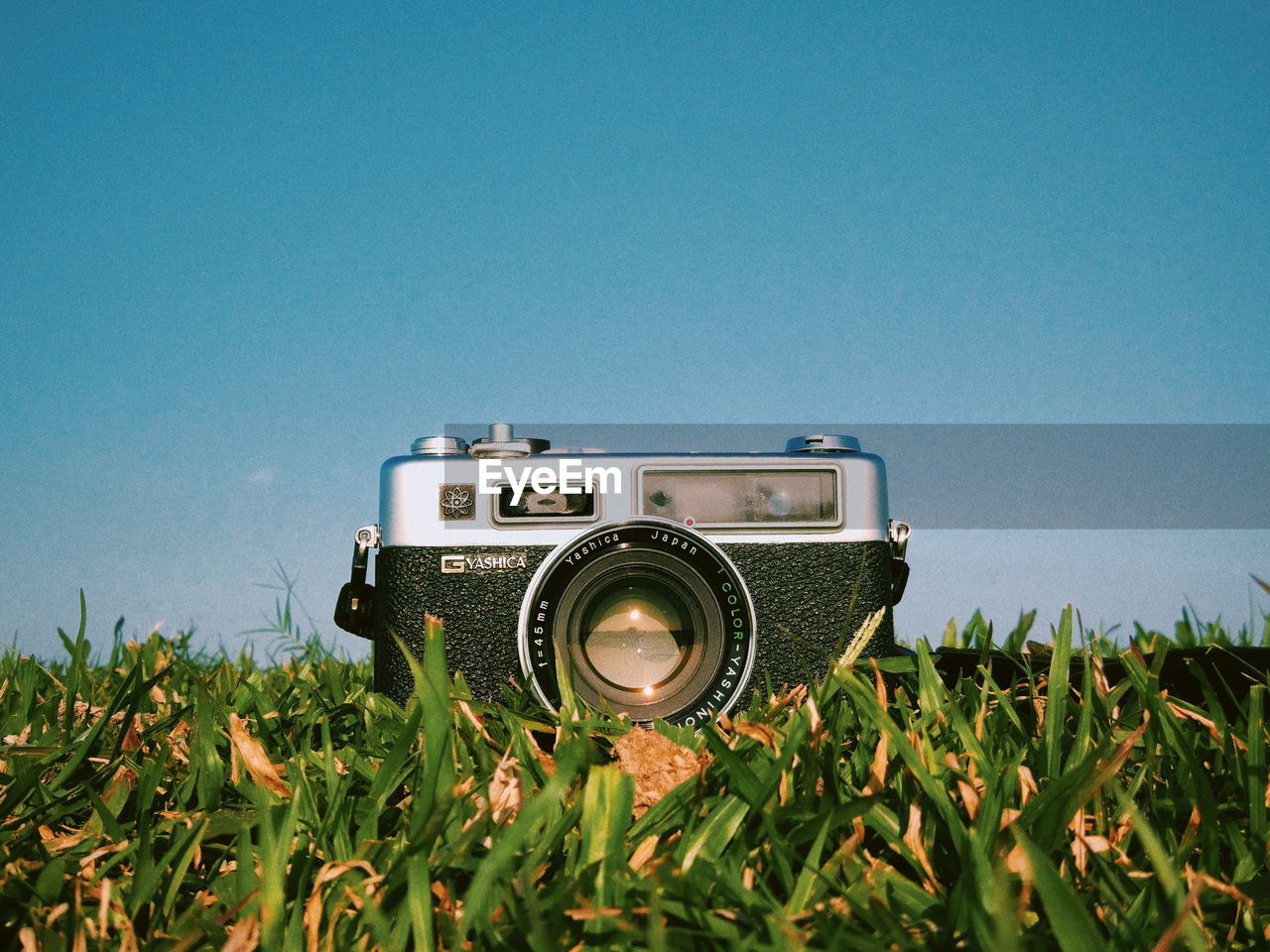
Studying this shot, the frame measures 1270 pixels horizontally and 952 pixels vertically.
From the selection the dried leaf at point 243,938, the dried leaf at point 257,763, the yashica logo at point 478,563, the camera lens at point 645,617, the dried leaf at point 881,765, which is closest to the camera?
the dried leaf at point 243,938

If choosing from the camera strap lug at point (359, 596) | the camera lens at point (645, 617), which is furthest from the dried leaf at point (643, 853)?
the camera strap lug at point (359, 596)

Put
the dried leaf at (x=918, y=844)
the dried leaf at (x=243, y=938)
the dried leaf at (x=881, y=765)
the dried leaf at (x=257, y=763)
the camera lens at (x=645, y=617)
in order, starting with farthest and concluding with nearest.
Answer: the camera lens at (x=645, y=617) → the dried leaf at (x=257, y=763) → the dried leaf at (x=881, y=765) → the dried leaf at (x=918, y=844) → the dried leaf at (x=243, y=938)

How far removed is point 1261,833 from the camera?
79 cm

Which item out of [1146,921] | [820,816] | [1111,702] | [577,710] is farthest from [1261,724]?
[577,710]

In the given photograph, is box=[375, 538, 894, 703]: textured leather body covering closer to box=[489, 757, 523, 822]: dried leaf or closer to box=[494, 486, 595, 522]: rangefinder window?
box=[494, 486, 595, 522]: rangefinder window

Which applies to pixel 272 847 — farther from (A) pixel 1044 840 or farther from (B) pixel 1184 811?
(B) pixel 1184 811

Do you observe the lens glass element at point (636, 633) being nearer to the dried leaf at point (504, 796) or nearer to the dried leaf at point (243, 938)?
the dried leaf at point (504, 796)

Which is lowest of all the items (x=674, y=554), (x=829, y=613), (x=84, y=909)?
(x=84, y=909)

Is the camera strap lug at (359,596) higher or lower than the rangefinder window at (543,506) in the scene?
lower

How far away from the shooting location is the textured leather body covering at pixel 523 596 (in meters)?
1.63

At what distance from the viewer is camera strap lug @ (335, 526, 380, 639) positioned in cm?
166

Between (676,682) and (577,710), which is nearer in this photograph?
(577,710)

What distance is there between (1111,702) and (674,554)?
0.73 m

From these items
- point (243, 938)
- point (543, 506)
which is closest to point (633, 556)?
point (543, 506)
